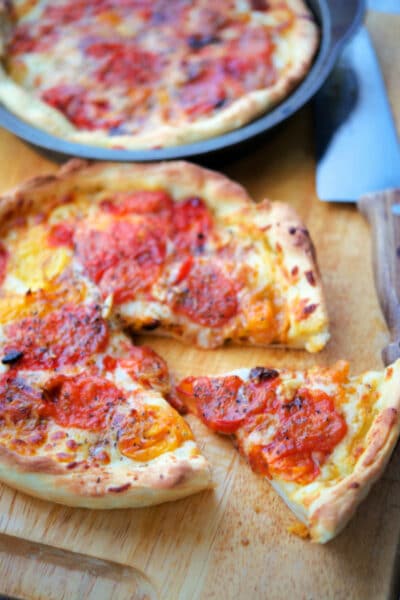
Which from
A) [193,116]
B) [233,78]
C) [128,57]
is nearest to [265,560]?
[193,116]

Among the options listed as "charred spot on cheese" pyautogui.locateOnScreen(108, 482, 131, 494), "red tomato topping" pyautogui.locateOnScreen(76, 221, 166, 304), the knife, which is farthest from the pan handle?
"charred spot on cheese" pyautogui.locateOnScreen(108, 482, 131, 494)

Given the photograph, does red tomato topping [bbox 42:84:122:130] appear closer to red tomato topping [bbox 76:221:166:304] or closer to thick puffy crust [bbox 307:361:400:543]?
red tomato topping [bbox 76:221:166:304]

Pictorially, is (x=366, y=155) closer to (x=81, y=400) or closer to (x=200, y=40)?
(x=200, y=40)

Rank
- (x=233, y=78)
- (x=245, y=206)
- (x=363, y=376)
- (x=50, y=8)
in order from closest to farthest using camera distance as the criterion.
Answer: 1. (x=363, y=376)
2. (x=245, y=206)
3. (x=233, y=78)
4. (x=50, y=8)

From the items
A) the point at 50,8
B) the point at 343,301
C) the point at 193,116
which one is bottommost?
the point at 343,301

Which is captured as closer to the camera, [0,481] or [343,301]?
[0,481]

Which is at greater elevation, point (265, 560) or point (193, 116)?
point (193, 116)

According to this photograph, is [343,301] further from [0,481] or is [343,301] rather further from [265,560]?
[0,481]
